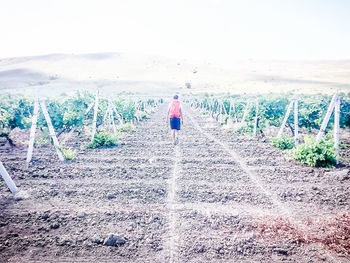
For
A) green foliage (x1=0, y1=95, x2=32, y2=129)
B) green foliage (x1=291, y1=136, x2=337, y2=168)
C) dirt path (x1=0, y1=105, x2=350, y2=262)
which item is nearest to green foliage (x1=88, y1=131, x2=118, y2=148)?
dirt path (x1=0, y1=105, x2=350, y2=262)

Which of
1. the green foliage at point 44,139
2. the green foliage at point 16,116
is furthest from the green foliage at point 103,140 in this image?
the green foliage at point 16,116

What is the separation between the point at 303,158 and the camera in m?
7.10

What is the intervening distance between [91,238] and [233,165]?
477 cm

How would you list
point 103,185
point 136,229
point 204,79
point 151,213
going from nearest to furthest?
point 136,229, point 151,213, point 103,185, point 204,79

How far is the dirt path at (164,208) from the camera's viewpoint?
323 centimetres

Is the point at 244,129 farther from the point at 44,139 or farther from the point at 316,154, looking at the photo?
the point at 44,139

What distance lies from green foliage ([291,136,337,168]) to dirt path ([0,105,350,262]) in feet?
1.28

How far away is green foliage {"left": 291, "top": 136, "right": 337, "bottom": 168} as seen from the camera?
22.1 feet

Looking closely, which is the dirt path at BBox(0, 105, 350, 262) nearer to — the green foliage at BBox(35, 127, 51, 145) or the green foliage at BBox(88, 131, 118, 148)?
the green foliage at BBox(35, 127, 51, 145)

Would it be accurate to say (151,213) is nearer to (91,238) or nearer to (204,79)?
(91,238)

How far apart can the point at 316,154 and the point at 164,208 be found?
5.13 metres

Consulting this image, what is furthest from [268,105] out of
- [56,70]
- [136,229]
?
[56,70]

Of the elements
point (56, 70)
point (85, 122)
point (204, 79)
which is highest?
point (56, 70)

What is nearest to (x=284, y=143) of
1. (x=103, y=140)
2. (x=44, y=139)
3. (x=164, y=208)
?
(x=164, y=208)
